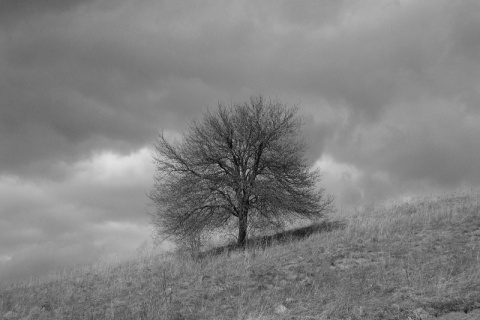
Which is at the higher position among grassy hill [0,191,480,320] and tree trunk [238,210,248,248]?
tree trunk [238,210,248,248]

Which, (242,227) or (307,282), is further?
(242,227)

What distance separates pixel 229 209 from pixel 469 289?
13.5 meters

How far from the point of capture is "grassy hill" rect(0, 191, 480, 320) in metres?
9.97

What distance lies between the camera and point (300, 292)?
12172 millimetres

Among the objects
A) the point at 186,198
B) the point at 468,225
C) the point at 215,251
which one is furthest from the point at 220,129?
the point at 468,225

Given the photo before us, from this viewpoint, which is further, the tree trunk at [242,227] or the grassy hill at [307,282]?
the tree trunk at [242,227]

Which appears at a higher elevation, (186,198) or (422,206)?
(186,198)

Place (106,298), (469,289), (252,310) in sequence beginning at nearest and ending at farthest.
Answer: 1. (469,289)
2. (252,310)
3. (106,298)

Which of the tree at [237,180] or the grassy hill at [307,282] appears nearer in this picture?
the grassy hill at [307,282]

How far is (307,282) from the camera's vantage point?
13125 mm

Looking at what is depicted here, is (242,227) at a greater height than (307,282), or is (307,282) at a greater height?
(242,227)

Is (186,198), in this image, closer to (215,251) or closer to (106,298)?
(215,251)

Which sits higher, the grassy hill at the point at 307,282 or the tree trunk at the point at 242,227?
the tree trunk at the point at 242,227

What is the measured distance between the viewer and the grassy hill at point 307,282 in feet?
32.7
